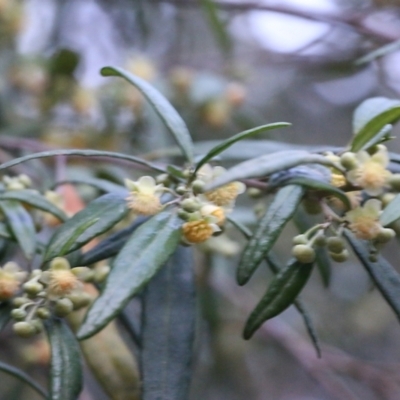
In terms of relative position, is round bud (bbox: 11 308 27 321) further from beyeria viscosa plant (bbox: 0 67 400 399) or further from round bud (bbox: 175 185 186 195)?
round bud (bbox: 175 185 186 195)

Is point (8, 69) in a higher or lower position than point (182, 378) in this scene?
higher

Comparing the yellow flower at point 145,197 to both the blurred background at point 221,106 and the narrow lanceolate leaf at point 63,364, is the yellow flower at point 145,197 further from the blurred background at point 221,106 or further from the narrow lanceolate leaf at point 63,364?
the blurred background at point 221,106

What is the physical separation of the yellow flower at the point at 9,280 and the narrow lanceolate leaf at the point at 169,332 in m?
0.12

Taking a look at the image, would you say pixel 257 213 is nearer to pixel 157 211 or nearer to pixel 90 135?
pixel 157 211

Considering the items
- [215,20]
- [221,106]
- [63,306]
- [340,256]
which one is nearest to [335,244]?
[340,256]

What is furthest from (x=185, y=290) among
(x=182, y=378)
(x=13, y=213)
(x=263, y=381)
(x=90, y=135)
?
(x=263, y=381)

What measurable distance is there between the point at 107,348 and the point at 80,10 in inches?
48.1

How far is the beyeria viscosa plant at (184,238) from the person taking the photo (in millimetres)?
516

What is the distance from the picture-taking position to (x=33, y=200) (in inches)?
25.6

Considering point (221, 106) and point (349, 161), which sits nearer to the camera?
point (349, 161)

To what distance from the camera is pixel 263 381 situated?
1.94 metres

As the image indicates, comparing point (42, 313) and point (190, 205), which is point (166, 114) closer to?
point (190, 205)

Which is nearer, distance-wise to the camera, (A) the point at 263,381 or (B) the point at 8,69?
(B) the point at 8,69

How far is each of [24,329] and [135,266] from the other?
0.40 feet
